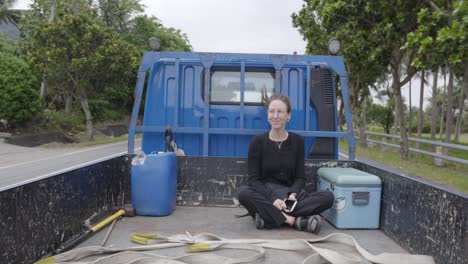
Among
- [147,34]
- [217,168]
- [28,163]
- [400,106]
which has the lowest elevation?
[28,163]

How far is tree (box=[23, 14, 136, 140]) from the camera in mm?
19625

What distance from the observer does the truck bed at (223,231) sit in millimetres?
2814

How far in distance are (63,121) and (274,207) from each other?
72.8ft

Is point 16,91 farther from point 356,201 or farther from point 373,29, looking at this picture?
point 356,201

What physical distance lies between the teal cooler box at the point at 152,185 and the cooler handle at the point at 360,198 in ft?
5.48

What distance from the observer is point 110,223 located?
3521 millimetres

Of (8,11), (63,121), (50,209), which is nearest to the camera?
(50,209)

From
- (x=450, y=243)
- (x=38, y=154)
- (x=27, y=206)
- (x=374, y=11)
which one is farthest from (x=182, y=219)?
(x=38, y=154)

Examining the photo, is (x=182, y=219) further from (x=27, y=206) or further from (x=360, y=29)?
(x=360, y=29)

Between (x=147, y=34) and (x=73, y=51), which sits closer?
(x=73, y=51)

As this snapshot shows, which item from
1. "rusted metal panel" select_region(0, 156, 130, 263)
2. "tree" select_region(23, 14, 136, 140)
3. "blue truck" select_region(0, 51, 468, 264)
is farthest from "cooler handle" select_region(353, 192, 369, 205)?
"tree" select_region(23, 14, 136, 140)

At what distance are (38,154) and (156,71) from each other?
12.8m

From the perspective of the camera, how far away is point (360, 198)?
11.7ft

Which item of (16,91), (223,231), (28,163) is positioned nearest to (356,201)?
(223,231)
